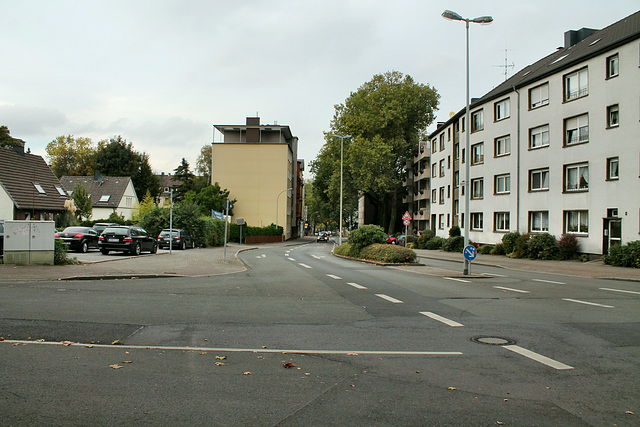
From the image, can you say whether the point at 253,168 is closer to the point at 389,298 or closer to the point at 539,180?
the point at 539,180

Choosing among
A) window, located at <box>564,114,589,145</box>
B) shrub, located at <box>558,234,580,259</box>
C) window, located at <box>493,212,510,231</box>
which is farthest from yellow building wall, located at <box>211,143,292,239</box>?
shrub, located at <box>558,234,580,259</box>

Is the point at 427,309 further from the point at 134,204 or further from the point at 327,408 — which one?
the point at 134,204

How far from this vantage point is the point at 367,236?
29219 mm

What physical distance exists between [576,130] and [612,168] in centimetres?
395

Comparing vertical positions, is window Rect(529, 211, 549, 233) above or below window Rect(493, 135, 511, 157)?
below

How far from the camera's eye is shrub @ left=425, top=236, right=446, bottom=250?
4706cm

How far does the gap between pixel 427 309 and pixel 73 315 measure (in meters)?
6.29

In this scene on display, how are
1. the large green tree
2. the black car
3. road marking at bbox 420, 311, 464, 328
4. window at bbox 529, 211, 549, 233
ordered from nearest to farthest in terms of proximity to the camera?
1. road marking at bbox 420, 311, 464, 328
2. the black car
3. window at bbox 529, 211, 549, 233
4. the large green tree

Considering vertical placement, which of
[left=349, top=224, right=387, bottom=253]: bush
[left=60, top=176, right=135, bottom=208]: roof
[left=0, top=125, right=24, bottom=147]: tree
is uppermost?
[left=0, top=125, right=24, bottom=147]: tree

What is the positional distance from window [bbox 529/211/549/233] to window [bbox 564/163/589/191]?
277 cm

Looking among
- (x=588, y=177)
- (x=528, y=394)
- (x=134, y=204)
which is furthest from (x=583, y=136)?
(x=134, y=204)

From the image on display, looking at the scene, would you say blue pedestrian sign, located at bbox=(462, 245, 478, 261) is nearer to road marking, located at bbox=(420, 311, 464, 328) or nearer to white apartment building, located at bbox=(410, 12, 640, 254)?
road marking, located at bbox=(420, 311, 464, 328)

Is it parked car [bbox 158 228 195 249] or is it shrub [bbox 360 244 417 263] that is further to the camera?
parked car [bbox 158 228 195 249]

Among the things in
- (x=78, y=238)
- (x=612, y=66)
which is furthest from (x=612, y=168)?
(x=78, y=238)
